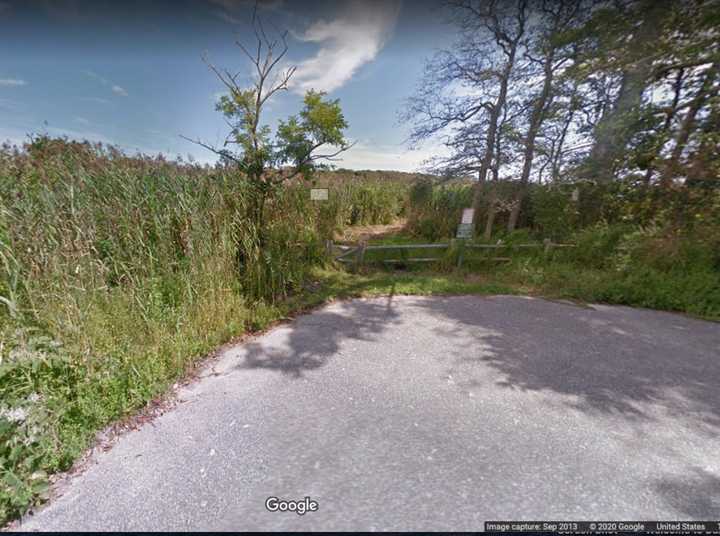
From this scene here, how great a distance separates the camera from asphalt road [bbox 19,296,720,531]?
1.64m

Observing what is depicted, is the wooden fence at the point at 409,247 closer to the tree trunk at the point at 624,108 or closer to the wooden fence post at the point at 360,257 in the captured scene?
the wooden fence post at the point at 360,257

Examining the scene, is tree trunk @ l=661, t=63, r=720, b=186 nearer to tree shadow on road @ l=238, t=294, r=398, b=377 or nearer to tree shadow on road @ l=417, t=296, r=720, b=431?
tree shadow on road @ l=417, t=296, r=720, b=431

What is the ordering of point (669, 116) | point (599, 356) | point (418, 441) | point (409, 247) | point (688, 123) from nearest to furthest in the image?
1. point (418, 441)
2. point (599, 356)
3. point (688, 123)
4. point (669, 116)
5. point (409, 247)

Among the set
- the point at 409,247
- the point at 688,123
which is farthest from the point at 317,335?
the point at 688,123

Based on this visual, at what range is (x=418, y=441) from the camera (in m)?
2.11

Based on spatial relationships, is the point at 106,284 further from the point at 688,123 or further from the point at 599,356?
the point at 688,123

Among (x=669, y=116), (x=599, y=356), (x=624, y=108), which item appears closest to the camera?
(x=599, y=356)

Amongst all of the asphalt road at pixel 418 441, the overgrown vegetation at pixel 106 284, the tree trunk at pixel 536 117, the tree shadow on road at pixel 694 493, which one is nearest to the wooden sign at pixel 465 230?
the tree trunk at pixel 536 117

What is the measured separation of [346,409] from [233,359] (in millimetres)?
1547

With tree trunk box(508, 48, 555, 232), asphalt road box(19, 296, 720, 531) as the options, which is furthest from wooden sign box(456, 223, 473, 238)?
asphalt road box(19, 296, 720, 531)

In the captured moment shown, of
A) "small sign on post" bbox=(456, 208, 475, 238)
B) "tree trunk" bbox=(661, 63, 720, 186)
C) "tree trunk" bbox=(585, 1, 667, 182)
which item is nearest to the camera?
"tree trunk" bbox=(661, 63, 720, 186)

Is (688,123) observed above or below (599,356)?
above

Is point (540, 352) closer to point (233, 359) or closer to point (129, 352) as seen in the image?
point (233, 359)

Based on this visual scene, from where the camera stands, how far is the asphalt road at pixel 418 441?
1.64 m
